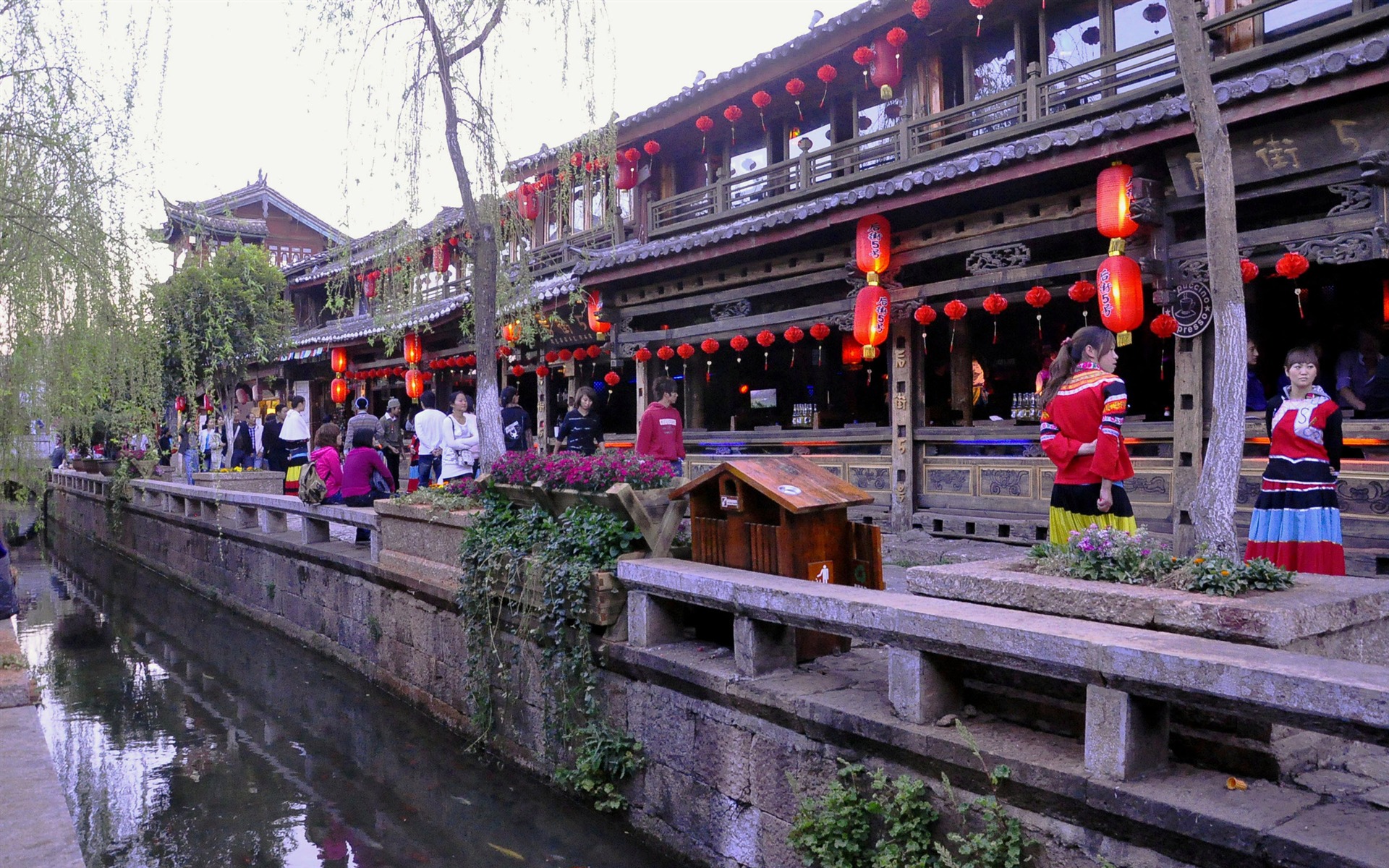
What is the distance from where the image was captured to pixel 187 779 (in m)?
5.99

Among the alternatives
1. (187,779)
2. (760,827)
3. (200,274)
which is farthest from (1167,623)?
(200,274)

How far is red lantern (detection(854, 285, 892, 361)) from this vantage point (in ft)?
31.9

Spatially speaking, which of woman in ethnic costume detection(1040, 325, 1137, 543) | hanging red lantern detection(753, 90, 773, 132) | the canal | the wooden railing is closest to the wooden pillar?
the wooden railing

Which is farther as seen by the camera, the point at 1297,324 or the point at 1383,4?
the point at 1297,324

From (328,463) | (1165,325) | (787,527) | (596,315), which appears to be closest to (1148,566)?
(787,527)

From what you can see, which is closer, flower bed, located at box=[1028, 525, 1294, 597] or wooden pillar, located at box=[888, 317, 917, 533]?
flower bed, located at box=[1028, 525, 1294, 597]

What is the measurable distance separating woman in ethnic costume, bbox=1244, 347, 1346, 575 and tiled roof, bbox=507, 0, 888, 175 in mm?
5572

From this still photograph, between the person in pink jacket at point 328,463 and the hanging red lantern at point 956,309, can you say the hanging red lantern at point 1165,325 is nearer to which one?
the hanging red lantern at point 956,309

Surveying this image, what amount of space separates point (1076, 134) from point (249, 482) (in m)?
12.1

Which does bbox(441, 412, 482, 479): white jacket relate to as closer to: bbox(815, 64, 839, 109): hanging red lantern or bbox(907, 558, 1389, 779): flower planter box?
bbox(815, 64, 839, 109): hanging red lantern

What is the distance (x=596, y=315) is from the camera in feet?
44.8

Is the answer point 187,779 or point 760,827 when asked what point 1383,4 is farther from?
point 187,779

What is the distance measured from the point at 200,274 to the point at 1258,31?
656 inches

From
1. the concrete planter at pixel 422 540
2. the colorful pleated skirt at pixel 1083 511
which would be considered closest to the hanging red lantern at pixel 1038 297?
the colorful pleated skirt at pixel 1083 511
